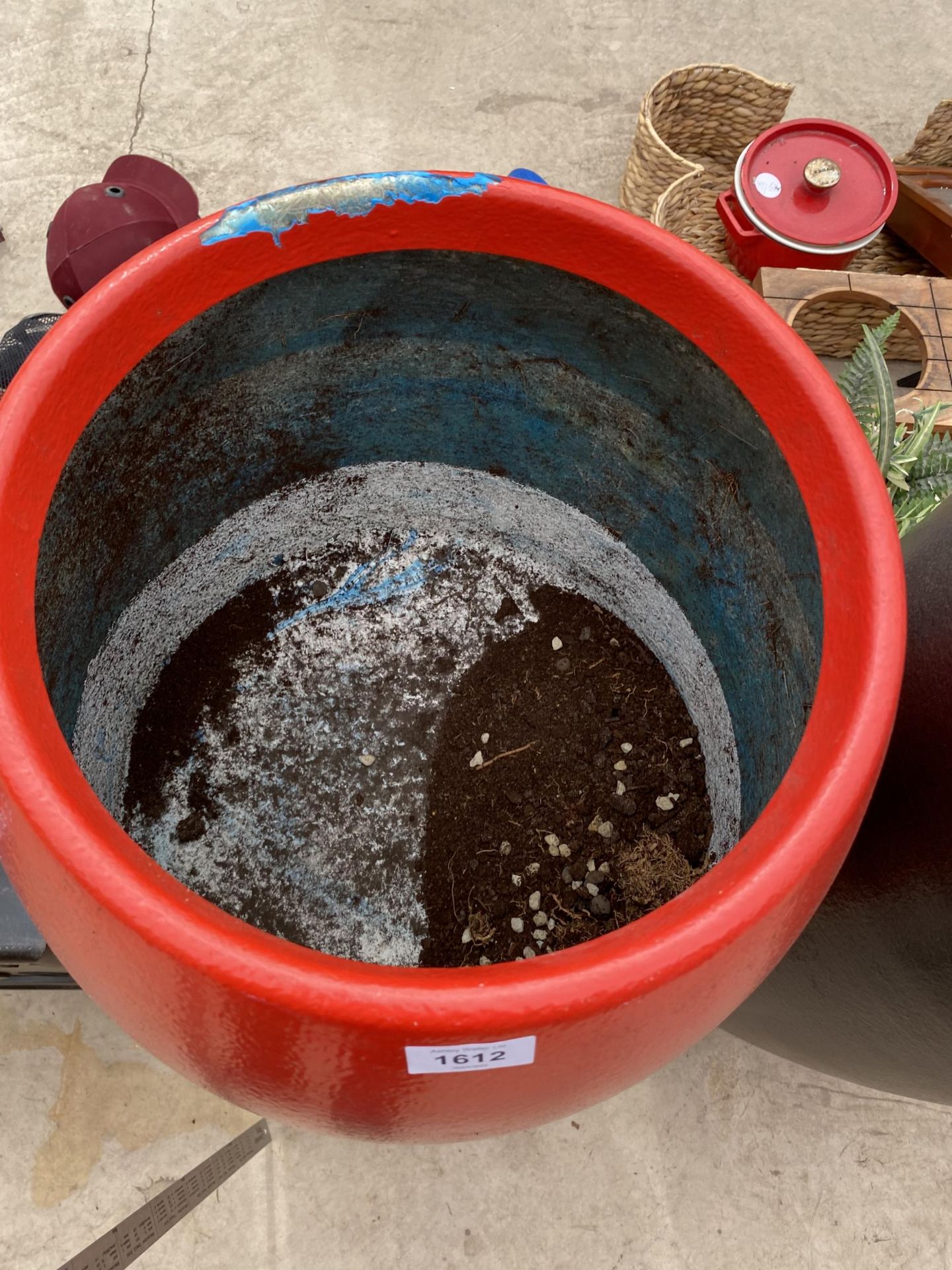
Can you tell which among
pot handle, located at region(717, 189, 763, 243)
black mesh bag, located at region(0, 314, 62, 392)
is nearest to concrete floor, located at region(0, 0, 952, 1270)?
black mesh bag, located at region(0, 314, 62, 392)

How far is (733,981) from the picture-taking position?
2.45 ft

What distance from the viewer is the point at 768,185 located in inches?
79.4

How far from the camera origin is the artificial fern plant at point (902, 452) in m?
1.52

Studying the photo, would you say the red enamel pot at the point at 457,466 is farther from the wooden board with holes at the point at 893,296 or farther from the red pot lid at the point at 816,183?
the red pot lid at the point at 816,183

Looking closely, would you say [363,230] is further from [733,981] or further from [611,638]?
[733,981]

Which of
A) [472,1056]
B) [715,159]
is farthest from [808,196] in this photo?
[472,1056]

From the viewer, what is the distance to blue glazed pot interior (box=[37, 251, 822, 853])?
3.52 ft

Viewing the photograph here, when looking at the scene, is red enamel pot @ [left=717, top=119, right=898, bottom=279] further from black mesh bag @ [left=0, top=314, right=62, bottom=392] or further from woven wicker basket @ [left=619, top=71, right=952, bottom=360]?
black mesh bag @ [left=0, top=314, right=62, bottom=392]

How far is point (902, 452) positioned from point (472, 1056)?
131 centimetres

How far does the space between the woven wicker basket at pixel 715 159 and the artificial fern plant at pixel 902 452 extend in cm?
48

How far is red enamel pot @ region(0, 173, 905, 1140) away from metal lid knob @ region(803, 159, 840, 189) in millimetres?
1094

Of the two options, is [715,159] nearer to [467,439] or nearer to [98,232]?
[467,439]

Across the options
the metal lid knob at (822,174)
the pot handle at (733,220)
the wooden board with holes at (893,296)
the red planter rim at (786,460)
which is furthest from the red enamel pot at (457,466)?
the metal lid knob at (822,174)

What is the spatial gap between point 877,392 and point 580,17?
170 cm
